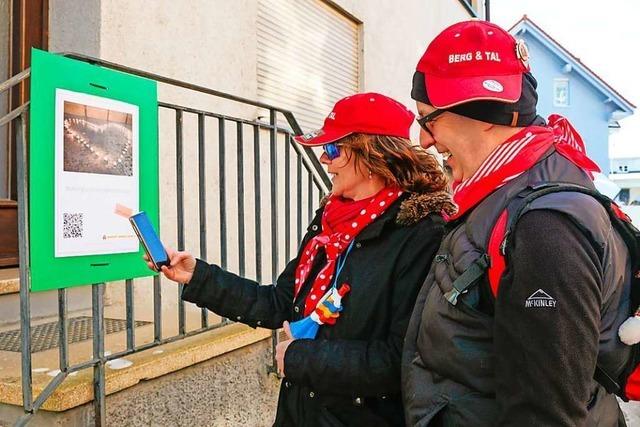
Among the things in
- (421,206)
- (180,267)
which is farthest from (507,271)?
(180,267)

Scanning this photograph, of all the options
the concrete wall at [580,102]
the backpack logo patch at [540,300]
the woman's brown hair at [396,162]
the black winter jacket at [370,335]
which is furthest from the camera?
the concrete wall at [580,102]

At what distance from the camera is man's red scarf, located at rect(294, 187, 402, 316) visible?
6.52 ft

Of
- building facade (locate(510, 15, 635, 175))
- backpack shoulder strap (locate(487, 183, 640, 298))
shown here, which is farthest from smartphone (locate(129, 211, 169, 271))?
building facade (locate(510, 15, 635, 175))

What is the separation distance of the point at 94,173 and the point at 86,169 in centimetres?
3

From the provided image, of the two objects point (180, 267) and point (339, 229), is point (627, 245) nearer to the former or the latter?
point (339, 229)

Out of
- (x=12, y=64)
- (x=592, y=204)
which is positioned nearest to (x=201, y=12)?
(x=12, y=64)

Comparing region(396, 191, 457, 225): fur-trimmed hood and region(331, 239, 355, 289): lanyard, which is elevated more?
region(396, 191, 457, 225): fur-trimmed hood

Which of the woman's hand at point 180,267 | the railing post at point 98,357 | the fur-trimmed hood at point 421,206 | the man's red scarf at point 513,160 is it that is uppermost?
the man's red scarf at point 513,160

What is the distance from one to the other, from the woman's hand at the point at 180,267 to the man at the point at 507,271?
3.21 feet

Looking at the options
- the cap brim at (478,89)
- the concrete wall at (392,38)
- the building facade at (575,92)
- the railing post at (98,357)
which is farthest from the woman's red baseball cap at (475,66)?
the building facade at (575,92)

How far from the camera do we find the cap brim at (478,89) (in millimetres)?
1388

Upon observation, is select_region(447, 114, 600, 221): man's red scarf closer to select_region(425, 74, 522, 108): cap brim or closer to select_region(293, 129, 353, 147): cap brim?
select_region(425, 74, 522, 108): cap brim

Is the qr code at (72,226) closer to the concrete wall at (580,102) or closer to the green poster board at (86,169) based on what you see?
the green poster board at (86,169)

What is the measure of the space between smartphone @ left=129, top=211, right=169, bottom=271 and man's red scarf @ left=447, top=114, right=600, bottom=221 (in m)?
1.01
